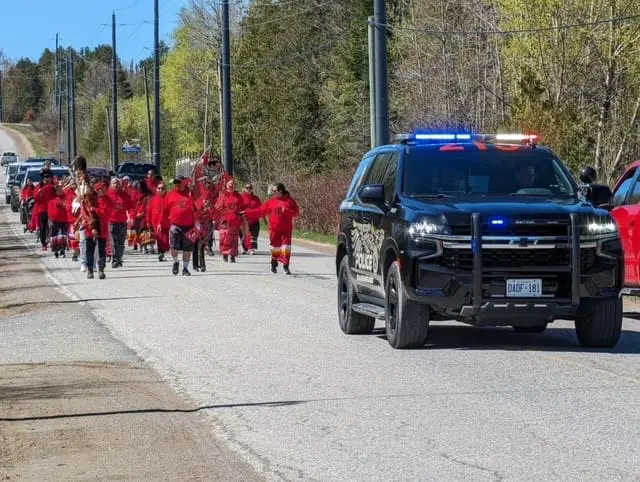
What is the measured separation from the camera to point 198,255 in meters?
27.6

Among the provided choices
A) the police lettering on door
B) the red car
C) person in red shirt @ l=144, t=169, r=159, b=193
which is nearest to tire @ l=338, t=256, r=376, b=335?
the police lettering on door

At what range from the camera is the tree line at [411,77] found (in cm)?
3938

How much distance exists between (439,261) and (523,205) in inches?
37.4

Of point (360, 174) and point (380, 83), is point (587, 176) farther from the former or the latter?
point (380, 83)

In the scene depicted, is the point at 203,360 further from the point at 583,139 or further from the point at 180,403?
the point at 583,139

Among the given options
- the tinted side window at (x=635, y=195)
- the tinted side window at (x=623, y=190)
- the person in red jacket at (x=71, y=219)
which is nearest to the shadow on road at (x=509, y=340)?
the tinted side window at (x=635, y=195)

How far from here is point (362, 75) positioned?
2601 inches

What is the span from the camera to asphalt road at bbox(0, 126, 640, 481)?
8453mm

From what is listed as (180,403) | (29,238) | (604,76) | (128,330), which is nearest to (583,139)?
(604,76)

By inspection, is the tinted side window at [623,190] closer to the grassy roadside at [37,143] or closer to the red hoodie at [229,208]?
the red hoodie at [229,208]

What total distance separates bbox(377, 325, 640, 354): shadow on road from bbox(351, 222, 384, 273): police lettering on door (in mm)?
844

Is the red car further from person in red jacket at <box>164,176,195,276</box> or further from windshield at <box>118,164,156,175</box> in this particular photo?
windshield at <box>118,164,156,175</box>

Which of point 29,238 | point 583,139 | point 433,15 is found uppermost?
point 433,15

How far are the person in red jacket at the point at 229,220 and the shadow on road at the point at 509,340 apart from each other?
1465cm
